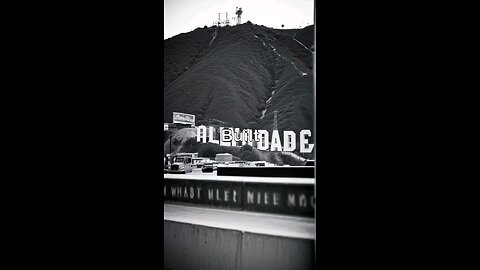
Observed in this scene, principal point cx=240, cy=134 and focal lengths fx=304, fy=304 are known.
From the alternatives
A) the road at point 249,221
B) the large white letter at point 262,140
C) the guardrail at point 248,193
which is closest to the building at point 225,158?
the large white letter at point 262,140

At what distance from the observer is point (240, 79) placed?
34625mm

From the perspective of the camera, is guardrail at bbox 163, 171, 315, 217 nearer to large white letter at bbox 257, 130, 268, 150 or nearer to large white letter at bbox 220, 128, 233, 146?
large white letter at bbox 220, 128, 233, 146

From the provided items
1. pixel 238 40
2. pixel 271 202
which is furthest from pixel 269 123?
pixel 271 202

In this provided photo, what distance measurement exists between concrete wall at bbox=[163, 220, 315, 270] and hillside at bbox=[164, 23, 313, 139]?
24.8 meters

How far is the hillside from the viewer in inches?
1203

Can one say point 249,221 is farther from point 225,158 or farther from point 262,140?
point 262,140

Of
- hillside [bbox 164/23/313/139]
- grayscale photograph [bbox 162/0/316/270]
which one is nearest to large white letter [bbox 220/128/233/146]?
grayscale photograph [bbox 162/0/316/270]

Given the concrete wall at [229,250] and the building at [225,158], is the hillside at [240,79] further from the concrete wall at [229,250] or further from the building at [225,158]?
the concrete wall at [229,250]


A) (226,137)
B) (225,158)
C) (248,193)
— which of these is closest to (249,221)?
(248,193)

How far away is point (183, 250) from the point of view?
2732mm

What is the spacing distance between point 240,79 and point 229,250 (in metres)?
33.0
